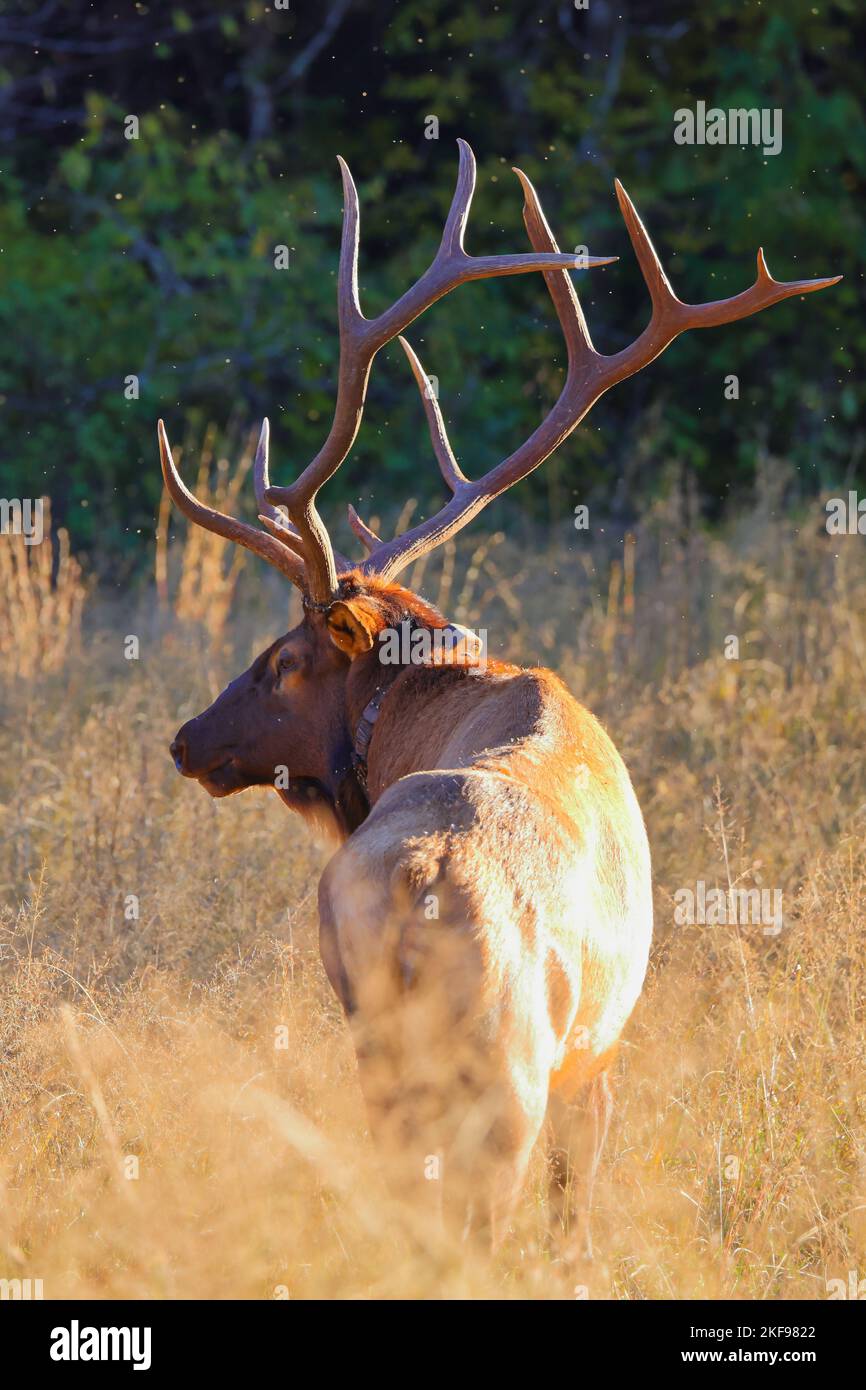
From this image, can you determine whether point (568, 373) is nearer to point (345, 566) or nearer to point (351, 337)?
point (351, 337)

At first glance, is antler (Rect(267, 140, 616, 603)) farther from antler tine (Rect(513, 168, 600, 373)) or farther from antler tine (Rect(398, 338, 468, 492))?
antler tine (Rect(398, 338, 468, 492))

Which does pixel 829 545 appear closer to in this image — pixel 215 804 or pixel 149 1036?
pixel 215 804

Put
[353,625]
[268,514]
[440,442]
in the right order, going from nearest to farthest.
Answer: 1. [353,625]
2. [268,514]
3. [440,442]

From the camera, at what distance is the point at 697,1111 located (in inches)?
169

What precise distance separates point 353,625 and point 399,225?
9.44m

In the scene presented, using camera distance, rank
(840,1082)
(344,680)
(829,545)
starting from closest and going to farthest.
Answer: (840,1082)
(344,680)
(829,545)

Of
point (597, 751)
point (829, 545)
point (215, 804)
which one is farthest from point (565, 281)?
point (829, 545)

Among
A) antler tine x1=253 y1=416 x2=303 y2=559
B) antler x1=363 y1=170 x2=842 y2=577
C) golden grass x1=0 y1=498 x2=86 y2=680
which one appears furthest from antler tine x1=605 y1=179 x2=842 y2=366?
golden grass x1=0 y1=498 x2=86 y2=680

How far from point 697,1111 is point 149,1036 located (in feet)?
4.84

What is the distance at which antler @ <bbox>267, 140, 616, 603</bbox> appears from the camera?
446 cm

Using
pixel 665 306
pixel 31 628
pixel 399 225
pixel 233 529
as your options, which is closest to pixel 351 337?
pixel 233 529

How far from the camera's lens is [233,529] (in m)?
4.76

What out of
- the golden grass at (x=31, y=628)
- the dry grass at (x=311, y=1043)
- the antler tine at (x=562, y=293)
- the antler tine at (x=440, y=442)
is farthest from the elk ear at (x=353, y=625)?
the golden grass at (x=31, y=628)

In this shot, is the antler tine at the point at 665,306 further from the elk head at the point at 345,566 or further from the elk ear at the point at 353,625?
the elk ear at the point at 353,625
